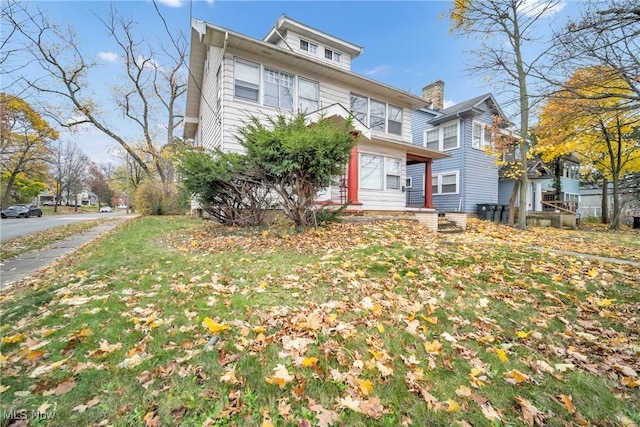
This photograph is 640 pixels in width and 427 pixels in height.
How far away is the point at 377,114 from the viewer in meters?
13.7

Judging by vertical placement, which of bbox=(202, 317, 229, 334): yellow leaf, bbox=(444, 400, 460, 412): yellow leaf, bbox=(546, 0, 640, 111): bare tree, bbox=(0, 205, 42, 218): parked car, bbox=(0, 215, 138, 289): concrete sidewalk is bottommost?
bbox=(0, 215, 138, 289): concrete sidewalk

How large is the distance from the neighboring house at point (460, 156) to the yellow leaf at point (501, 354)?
1450 cm

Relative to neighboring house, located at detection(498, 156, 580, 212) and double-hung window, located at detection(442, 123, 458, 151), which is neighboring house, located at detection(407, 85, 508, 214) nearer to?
double-hung window, located at detection(442, 123, 458, 151)

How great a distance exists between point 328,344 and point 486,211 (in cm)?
1715

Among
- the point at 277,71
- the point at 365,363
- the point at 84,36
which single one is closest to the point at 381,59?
the point at 277,71

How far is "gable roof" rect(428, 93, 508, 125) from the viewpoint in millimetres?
16141

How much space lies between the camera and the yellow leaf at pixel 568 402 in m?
1.90

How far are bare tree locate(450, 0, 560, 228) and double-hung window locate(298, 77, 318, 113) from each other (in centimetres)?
646

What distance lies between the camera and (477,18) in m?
11.2

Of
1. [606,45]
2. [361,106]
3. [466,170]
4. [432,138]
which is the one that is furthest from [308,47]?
[606,45]

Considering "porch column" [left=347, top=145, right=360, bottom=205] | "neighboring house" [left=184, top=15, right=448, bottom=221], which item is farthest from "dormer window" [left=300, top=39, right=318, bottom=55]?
"porch column" [left=347, top=145, right=360, bottom=205]

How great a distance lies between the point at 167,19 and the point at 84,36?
59.7ft

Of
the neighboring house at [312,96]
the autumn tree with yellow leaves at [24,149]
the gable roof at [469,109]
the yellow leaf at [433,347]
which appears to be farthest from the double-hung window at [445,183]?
the autumn tree with yellow leaves at [24,149]

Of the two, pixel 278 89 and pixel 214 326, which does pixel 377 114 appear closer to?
pixel 278 89
